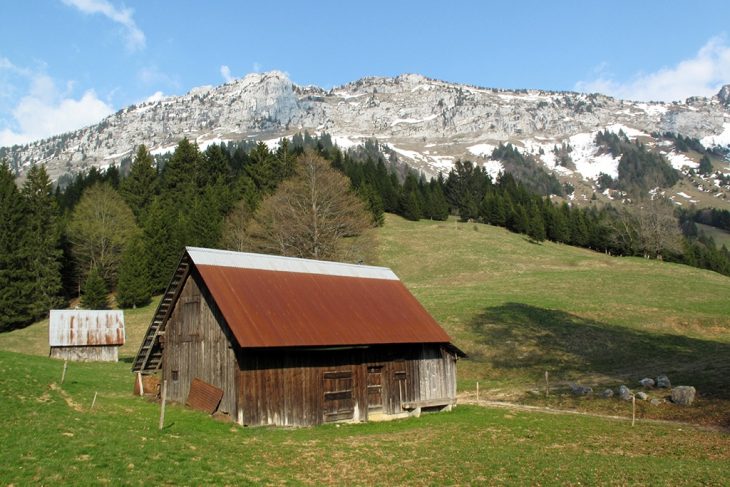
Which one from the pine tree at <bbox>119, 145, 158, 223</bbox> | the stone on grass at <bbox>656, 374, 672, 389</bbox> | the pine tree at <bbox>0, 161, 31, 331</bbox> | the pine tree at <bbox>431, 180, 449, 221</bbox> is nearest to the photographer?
the stone on grass at <bbox>656, 374, 672, 389</bbox>

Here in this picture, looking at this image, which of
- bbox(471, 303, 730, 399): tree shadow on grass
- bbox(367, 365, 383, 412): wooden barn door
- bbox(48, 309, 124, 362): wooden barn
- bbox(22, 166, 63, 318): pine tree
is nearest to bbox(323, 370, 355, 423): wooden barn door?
bbox(367, 365, 383, 412): wooden barn door

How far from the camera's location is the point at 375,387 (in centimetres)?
2775

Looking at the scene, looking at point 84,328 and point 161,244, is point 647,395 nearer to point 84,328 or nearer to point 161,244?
point 84,328

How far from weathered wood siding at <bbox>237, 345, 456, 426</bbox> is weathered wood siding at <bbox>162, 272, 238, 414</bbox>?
99 cm

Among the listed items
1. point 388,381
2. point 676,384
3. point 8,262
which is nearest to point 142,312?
point 8,262

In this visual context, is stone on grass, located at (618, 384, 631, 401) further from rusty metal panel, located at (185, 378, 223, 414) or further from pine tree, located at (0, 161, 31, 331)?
pine tree, located at (0, 161, 31, 331)

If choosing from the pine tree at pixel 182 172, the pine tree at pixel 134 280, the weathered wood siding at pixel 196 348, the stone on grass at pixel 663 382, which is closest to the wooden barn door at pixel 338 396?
the weathered wood siding at pixel 196 348

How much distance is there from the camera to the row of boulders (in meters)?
28.9

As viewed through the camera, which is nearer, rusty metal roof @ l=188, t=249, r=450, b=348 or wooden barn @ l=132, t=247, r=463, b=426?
wooden barn @ l=132, t=247, r=463, b=426

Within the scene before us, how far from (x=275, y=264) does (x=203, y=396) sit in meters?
7.49

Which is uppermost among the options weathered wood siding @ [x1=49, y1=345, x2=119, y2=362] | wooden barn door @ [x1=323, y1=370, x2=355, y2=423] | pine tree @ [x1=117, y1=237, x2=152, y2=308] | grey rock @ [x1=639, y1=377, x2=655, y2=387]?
pine tree @ [x1=117, y1=237, x2=152, y2=308]

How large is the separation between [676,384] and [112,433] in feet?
97.6

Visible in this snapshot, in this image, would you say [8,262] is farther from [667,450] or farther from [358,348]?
[667,450]

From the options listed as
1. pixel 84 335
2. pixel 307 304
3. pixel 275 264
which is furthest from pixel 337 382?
pixel 84 335
